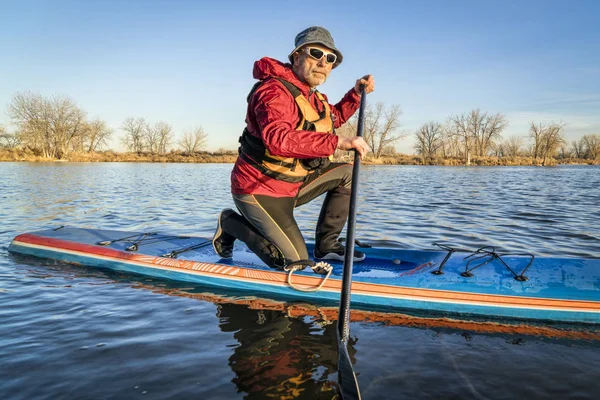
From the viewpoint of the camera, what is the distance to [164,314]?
4133 millimetres

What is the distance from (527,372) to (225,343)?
2274mm

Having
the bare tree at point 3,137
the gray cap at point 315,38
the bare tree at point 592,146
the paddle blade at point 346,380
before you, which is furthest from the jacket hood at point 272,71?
the bare tree at point 592,146

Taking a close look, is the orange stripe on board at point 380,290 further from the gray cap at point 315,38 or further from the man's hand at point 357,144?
the gray cap at point 315,38

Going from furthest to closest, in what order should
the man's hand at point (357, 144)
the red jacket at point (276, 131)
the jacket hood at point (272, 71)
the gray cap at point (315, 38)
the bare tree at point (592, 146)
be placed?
1. the bare tree at point (592, 146)
2. the jacket hood at point (272, 71)
3. the gray cap at point (315, 38)
4. the red jacket at point (276, 131)
5. the man's hand at point (357, 144)

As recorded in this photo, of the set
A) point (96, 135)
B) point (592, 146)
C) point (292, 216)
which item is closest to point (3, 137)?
point (96, 135)

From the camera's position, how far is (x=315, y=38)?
393 cm

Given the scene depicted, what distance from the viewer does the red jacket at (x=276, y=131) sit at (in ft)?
11.7

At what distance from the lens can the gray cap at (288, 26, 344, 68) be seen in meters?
3.92

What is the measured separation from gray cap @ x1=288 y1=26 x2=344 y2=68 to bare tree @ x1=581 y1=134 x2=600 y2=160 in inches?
3765

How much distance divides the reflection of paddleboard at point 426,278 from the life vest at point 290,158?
3.48ft

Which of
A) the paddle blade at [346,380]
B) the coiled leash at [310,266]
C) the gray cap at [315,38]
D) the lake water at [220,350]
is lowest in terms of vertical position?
the lake water at [220,350]

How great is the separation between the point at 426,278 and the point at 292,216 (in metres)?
1.50

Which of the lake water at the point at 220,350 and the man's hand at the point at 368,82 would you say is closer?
the lake water at the point at 220,350

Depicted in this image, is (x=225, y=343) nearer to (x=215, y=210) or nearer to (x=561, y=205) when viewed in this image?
(x=215, y=210)
